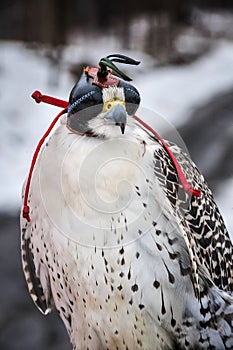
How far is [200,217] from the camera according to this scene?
1.62 metres

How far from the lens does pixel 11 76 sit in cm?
426

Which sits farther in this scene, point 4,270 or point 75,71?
point 75,71

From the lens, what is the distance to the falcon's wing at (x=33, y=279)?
5.63ft

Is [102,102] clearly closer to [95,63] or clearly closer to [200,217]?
[200,217]

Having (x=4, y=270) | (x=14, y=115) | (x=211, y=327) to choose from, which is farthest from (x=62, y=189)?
(x=14, y=115)

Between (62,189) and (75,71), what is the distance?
2.94m

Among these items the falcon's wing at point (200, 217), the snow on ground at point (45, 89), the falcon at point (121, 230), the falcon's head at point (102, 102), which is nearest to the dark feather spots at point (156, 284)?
the falcon at point (121, 230)

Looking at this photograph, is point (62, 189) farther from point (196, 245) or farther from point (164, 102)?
point (164, 102)

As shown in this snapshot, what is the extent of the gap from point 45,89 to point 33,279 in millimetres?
2337

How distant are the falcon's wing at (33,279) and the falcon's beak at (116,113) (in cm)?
49

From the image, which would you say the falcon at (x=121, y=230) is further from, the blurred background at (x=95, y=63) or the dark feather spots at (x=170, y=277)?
the blurred background at (x=95, y=63)

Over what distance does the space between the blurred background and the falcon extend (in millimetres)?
295

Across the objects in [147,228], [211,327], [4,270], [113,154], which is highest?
[113,154]

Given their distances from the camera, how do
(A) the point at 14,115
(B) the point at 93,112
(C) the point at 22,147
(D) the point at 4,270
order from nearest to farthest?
(B) the point at 93,112 → (D) the point at 4,270 → (C) the point at 22,147 → (A) the point at 14,115
